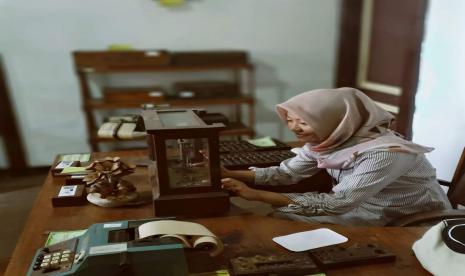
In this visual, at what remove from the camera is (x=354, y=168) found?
1527 mm

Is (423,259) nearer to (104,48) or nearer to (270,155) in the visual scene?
(270,155)

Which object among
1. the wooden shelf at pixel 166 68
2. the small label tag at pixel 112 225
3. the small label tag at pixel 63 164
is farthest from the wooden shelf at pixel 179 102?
the small label tag at pixel 112 225

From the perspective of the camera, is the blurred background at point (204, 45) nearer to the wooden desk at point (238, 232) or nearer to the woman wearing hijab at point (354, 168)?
the woman wearing hijab at point (354, 168)

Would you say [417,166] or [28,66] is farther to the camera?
[28,66]

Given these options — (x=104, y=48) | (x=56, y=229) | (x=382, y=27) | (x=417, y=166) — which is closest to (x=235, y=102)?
(x=104, y=48)

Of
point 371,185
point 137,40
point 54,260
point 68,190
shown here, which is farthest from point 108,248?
point 137,40

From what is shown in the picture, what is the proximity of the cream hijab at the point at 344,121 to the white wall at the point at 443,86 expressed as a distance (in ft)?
3.54

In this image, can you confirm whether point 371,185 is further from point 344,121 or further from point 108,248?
point 108,248

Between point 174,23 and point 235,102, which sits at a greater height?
point 174,23

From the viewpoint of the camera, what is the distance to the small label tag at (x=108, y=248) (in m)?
0.89

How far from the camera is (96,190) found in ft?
4.68

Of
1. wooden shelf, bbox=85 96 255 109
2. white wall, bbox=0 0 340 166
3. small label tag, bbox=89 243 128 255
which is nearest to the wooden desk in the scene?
small label tag, bbox=89 243 128 255

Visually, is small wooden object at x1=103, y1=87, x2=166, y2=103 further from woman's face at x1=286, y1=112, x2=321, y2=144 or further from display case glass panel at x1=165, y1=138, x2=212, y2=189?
display case glass panel at x1=165, y1=138, x2=212, y2=189

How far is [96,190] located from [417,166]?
1175 mm
